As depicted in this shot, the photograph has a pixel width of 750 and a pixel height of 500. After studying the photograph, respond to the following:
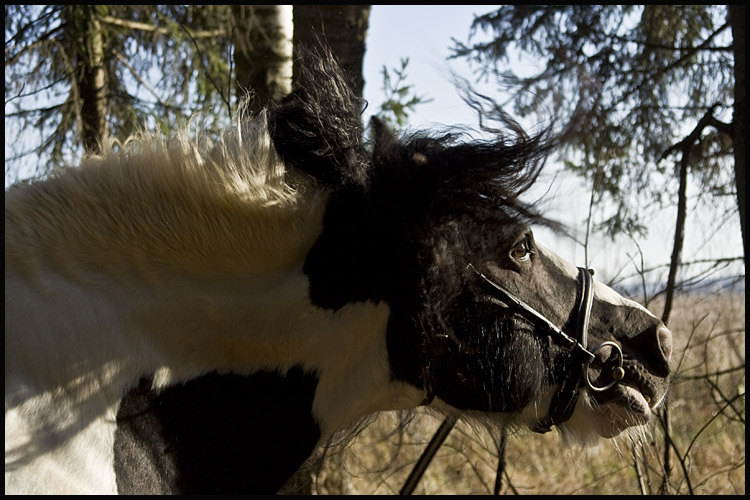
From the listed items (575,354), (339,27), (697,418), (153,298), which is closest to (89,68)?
(339,27)

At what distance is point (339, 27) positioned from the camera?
161 inches

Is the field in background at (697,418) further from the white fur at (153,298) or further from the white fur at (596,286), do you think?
the white fur at (153,298)

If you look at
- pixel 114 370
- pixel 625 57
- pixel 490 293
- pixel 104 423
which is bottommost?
pixel 104 423

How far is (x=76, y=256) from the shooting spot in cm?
212

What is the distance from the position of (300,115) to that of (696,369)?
3.61m

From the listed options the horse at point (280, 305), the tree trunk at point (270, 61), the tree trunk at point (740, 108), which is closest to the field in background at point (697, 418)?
the tree trunk at point (740, 108)

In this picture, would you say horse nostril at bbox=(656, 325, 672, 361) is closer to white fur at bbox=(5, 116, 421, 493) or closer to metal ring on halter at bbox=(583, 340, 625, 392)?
metal ring on halter at bbox=(583, 340, 625, 392)

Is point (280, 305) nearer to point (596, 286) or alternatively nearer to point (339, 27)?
point (596, 286)

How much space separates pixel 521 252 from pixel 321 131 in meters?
0.86

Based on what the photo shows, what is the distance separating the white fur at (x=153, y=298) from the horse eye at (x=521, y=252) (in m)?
0.55

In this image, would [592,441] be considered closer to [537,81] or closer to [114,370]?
[537,81]

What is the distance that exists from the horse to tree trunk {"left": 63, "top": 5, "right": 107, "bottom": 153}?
3569mm

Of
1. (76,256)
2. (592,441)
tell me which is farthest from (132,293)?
(592,441)

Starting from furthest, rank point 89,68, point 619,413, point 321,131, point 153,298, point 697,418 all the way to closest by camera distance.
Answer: point 89,68 → point 697,418 → point 619,413 → point 321,131 → point 153,298
